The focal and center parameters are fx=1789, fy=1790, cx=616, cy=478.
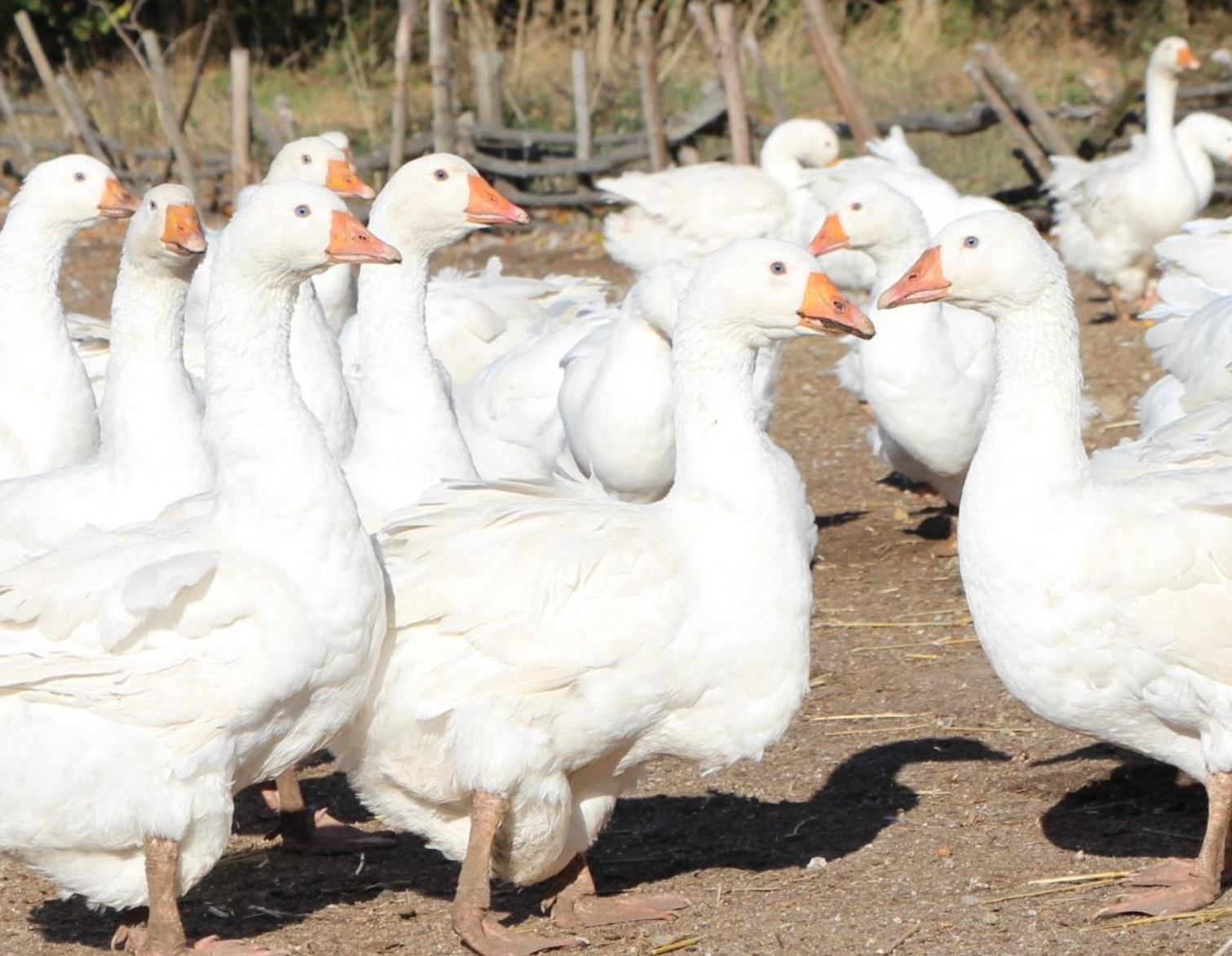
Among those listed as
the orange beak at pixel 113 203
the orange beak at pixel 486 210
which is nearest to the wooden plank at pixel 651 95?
the orange beak at pixel 113 203

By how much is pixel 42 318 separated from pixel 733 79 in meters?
10.2

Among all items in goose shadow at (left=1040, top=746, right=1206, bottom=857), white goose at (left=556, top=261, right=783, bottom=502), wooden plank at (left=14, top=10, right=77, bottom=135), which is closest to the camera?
goose shadow at (left=1040, top=746, right=1206, bottom=857)

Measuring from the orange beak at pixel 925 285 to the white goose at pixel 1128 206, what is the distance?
8420 mm

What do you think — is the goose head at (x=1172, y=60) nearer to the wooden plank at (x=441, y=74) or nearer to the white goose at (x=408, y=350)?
the wooden plank at (x=441, y=74)

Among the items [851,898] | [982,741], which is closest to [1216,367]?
[982,741]

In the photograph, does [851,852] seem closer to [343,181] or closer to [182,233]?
[182,233]

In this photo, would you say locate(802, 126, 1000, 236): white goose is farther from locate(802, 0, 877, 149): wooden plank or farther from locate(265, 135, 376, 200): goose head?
locate(265, 135, 376, 200): goose head

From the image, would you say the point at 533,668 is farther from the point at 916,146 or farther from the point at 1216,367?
the point at 916,146

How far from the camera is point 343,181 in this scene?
7.70 m

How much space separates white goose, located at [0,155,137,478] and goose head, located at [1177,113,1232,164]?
33.5ft

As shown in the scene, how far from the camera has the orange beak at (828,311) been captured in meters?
5.04

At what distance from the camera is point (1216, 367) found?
275 inches

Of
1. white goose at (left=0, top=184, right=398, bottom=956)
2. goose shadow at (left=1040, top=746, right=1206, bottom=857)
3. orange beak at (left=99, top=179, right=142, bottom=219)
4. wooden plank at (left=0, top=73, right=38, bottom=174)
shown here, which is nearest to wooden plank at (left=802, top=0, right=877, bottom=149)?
wooden plank at (left=0, top=73, right=38, bottom=174)

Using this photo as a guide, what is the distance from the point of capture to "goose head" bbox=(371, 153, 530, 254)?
6.22 meters
